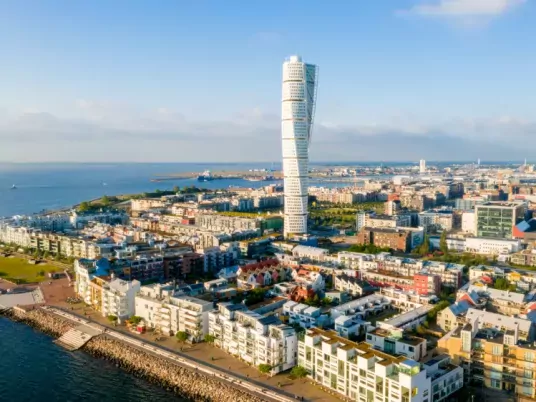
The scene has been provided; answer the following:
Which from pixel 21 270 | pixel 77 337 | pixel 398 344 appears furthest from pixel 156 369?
pixel 21 270

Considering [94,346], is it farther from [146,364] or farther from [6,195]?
[6,195]

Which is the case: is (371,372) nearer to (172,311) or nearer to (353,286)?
(172,311)

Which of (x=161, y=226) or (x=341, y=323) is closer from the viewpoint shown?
(x=341, y=323)

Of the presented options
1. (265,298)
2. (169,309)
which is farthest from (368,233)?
(169,309)

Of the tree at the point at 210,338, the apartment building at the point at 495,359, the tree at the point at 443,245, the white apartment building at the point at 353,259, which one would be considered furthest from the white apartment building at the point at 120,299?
the tree at the point at 443,245

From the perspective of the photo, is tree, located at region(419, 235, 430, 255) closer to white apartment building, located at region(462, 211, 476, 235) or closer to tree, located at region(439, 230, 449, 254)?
tree, located at region(439, 230, 449, 254)

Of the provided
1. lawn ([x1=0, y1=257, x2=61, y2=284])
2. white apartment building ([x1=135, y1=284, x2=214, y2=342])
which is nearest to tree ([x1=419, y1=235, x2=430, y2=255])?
white apartment building ([x1=135, y1=284, x2=214, y2=342])
